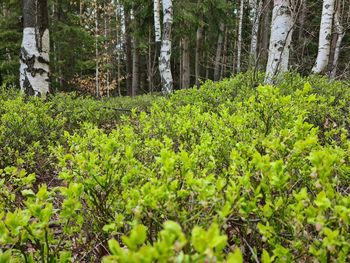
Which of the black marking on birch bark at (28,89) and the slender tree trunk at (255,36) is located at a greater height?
the slender tree trunk at (255,36)

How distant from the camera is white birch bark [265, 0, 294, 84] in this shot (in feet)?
19.2

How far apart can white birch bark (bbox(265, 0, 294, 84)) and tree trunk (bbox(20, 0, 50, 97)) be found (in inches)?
172

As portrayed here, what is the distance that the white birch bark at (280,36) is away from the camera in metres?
5.85

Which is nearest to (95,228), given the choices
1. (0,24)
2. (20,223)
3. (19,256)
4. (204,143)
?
(19,256)

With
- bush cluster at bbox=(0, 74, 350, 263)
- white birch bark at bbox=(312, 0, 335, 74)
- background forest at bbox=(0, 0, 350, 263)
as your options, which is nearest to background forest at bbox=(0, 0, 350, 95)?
white birch bark at bbox=(312, 0, 335, 74)

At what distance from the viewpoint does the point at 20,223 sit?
1339 mm

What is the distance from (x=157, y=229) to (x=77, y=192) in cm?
42

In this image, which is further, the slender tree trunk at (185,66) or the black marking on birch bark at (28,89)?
the slender tree trunk at (185,66)

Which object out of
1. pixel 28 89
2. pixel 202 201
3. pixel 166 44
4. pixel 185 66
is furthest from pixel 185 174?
pixel 185 66

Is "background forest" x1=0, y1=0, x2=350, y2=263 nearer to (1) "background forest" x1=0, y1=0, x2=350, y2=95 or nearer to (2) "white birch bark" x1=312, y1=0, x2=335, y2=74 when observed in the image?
(2) "white birch bark" x1=312, y1=0, x2=335, y2=74

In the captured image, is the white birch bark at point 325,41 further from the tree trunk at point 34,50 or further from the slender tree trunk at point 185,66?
the slender tree trunk at point 185,66

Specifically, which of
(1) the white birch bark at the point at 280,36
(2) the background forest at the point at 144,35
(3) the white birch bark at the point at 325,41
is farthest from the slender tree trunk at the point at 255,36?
(1) the white birch bark at the point at 280,36

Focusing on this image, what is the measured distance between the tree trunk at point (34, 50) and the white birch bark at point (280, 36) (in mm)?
4374

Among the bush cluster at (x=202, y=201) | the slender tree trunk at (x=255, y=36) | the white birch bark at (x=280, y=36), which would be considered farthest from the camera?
the slender tree trunk at (x=255, y=36)
